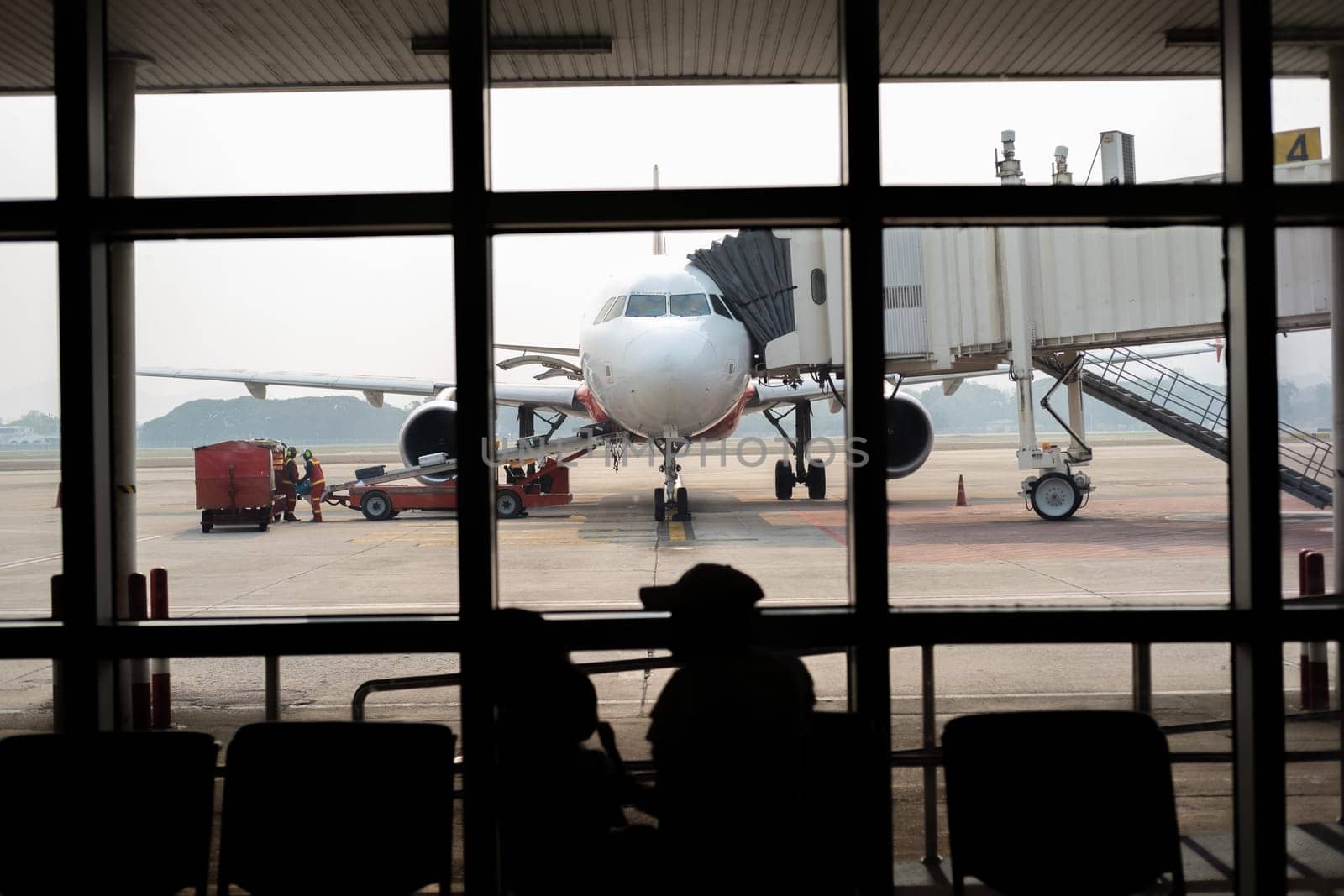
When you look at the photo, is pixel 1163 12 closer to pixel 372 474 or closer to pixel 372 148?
pixel 372 148

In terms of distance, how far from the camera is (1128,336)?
9336 millimetres

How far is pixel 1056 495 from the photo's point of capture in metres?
12.4

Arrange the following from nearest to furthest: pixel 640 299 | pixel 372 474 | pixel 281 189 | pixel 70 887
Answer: pixel 70 887 → pixel 281 189 → pixel 640 299 → pixel 372 474

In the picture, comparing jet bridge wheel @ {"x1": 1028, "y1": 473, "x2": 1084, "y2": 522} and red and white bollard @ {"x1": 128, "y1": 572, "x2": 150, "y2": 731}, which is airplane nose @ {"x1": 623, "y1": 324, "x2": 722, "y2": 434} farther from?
red and white bollard @ {"x1": 128, "y1": 572, "x2": 150, "y2": 731}

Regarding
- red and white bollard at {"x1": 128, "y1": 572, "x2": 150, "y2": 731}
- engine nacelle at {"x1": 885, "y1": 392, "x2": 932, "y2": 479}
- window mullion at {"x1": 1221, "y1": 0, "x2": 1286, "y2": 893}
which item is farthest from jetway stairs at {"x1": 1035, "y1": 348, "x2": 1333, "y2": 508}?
red and white bollard at {"x1": 128, "y1": 572, "x2": 150, "y2": 731}

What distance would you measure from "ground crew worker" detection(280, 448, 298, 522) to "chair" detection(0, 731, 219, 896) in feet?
42.9

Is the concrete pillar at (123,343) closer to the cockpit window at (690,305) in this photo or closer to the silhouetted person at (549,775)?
the silhouetted person at (549,775)

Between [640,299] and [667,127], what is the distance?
7.74 m

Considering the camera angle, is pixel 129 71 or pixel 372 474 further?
pixel 372 474

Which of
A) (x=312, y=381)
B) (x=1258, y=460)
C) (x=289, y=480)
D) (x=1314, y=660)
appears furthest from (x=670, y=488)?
(x=1258, y=460)

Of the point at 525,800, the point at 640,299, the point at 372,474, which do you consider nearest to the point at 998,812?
the point at 525,800

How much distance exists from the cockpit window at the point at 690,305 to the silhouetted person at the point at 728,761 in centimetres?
975

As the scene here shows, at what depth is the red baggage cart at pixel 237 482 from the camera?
12.8 m

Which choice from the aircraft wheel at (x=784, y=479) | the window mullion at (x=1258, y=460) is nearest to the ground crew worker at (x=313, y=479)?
the aircraft wheel at (x=784, y=479)
